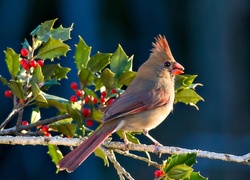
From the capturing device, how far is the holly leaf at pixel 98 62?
2629 millimetres

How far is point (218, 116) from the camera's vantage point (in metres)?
5.83

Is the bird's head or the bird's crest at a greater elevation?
the bird's crest

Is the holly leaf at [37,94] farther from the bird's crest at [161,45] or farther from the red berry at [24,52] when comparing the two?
the bird's crest at [161,45]

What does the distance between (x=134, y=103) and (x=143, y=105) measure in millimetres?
64

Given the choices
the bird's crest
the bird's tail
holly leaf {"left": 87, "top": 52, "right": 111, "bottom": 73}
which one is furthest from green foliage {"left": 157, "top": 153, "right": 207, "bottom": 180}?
the bird's crest

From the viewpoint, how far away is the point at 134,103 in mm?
2967

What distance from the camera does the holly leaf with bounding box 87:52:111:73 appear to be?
263 cm

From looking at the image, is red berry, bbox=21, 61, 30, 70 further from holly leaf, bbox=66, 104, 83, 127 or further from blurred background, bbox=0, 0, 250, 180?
blurred background, bbox=0, 0, 250, 180

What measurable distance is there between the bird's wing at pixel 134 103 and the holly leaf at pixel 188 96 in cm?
24

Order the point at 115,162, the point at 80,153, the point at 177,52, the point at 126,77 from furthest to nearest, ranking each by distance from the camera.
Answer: the point at 177,52, the point at 126,77, the point at 80,153, the point at 115,162

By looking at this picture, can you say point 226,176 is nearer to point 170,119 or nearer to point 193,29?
point 170,119

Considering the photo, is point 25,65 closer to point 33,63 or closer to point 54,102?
point 33,63

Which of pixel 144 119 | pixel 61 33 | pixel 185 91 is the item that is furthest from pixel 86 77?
pixel 144 119

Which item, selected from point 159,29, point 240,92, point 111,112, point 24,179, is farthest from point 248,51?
point 111,112
